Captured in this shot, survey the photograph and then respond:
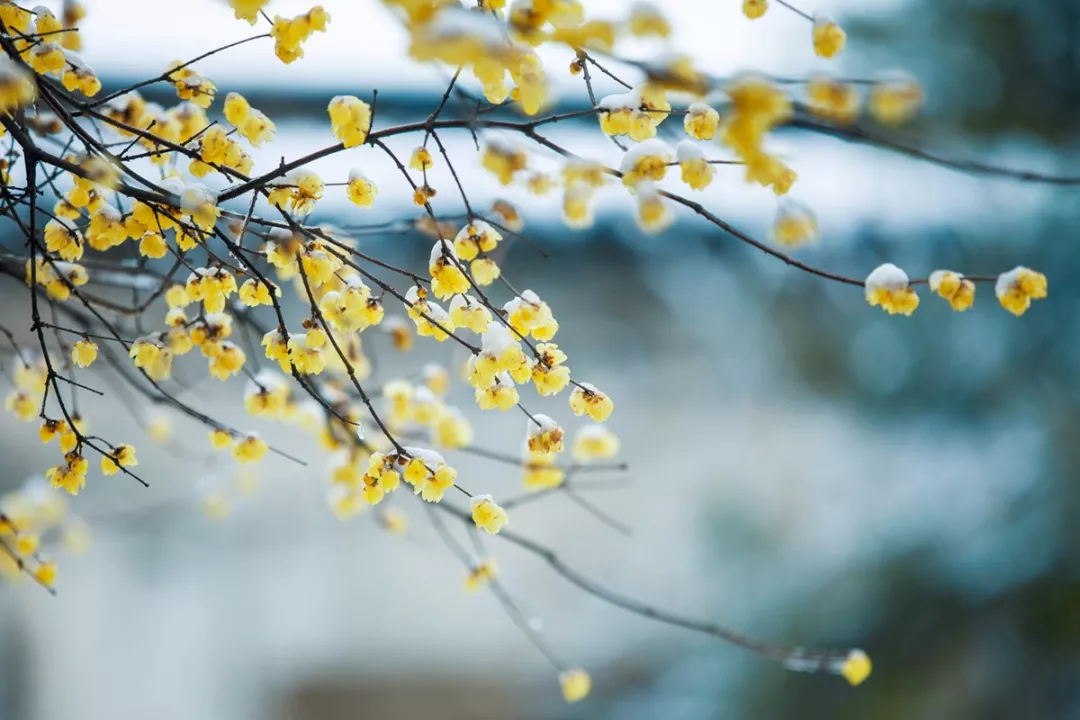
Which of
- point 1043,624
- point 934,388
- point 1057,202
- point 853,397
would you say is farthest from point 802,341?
point 1043,624

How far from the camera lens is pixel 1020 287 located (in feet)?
2.01

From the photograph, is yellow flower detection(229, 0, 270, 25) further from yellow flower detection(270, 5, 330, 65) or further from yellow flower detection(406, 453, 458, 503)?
yellow flower detection(406, 453, 458, 503)

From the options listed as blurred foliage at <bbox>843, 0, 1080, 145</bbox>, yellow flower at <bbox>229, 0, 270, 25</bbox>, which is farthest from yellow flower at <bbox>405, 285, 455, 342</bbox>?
blurred foliage at <bbox>843, 0, 1080, 145</bbox>

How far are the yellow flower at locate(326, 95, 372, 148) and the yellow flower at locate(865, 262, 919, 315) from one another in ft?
1.29

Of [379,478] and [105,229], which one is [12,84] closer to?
[105,229]

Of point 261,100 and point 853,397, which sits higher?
point 261,100

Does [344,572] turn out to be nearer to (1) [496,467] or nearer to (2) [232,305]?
(1) [496,467]

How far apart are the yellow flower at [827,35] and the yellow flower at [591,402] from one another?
0.99 ft

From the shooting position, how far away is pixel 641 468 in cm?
355

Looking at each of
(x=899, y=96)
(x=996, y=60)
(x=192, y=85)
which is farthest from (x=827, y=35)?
(x=996, y=60)

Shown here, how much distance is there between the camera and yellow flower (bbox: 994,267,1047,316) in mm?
606

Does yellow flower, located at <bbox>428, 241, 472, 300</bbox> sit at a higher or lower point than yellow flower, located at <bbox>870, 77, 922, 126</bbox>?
lower

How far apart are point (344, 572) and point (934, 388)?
233 cm

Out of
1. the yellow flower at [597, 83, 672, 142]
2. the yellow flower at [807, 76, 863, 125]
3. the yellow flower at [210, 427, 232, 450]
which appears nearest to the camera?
the yellow flower at [807, 76, 863, 125]
